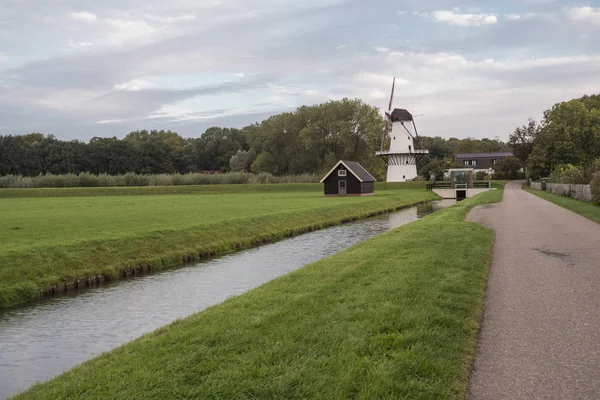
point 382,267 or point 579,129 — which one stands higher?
point 579,129

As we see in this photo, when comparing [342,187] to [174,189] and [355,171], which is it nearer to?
[355,171]

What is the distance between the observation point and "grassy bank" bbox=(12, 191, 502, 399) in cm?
549

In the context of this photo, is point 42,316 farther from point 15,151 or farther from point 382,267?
point 15,151

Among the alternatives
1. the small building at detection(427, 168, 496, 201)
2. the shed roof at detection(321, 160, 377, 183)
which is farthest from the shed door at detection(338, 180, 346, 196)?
the small building at detection(427, 168, 496, 201)

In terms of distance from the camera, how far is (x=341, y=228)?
3020cm

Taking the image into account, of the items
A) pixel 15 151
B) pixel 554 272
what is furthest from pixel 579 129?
pixel 15 151

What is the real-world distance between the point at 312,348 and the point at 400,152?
282 feet

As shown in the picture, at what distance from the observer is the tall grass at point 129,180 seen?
68.8 metres

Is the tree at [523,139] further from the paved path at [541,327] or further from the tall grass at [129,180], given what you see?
the paved path at [541,327]

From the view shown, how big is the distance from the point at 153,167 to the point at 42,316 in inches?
4214

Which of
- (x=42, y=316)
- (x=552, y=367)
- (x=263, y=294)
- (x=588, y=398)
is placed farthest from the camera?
(x=42, y=316)

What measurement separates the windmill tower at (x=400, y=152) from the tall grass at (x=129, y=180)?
45.9 feet

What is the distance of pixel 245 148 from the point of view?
129750 millimetres

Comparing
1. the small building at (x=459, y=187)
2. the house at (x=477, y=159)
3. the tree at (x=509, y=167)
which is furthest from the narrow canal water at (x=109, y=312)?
the house at (x=477, y=159)
